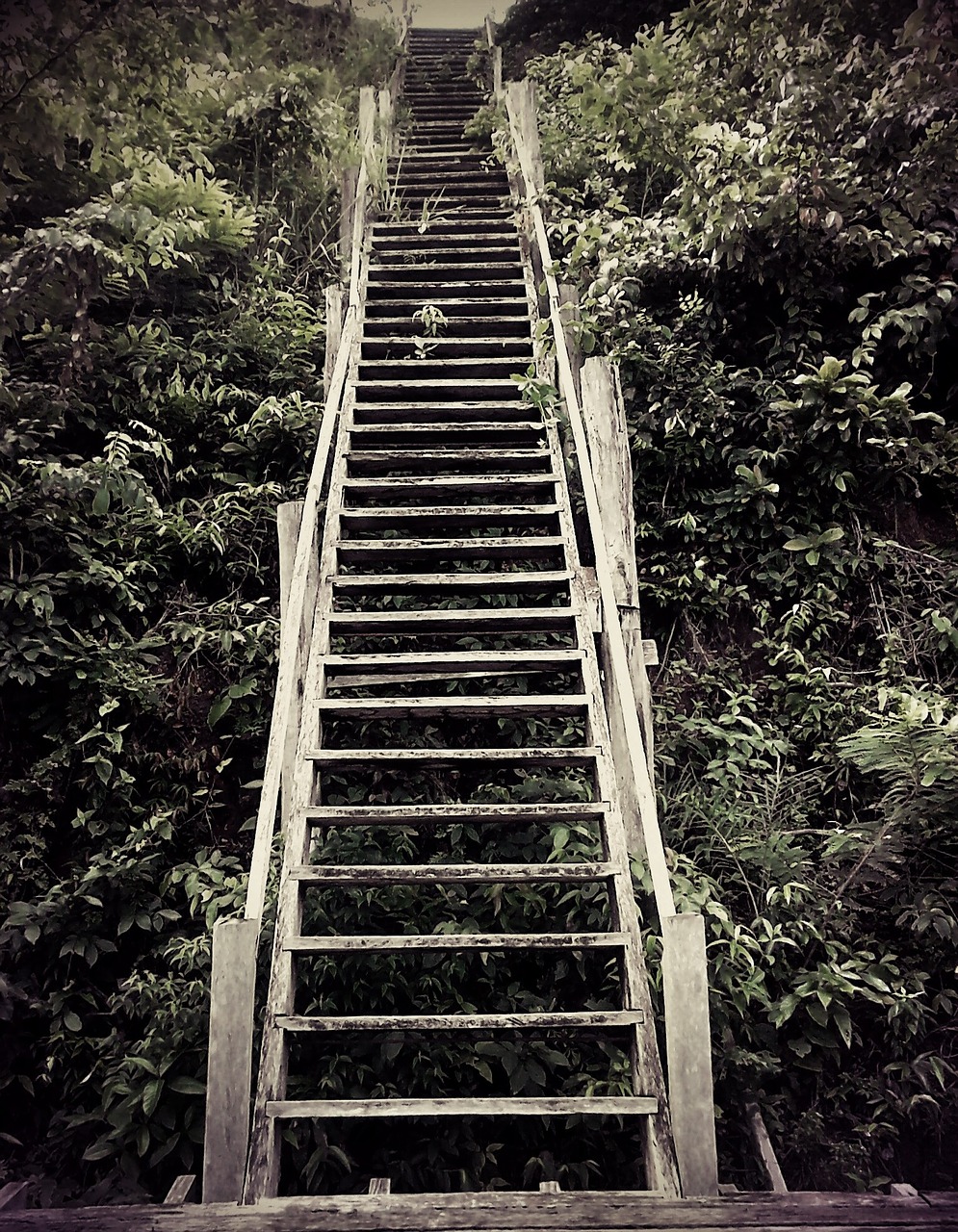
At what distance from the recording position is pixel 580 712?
143 inches

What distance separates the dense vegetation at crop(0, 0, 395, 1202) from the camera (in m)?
3.42

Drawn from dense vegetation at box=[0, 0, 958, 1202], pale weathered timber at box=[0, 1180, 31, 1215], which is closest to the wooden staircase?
dense vegetation at box=[0, 0, 958, 1202]

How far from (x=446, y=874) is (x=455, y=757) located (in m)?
0.49

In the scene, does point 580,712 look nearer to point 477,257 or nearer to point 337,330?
point 337,330

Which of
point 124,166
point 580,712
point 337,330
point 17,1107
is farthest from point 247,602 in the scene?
point 124,166

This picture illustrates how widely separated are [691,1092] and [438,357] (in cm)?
473

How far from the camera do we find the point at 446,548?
418 centimetres

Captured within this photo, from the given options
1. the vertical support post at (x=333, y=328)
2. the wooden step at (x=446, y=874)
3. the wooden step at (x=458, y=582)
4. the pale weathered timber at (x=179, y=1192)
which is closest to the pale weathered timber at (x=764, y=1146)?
the wooden step at (x=446, y=874)

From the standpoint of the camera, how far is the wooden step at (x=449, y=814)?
318cm

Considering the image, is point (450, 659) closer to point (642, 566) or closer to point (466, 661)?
point (466, 661)

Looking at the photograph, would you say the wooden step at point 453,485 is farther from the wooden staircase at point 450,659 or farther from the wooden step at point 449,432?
the wooden step at point 449,432

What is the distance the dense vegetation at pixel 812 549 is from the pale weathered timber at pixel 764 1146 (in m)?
0.11

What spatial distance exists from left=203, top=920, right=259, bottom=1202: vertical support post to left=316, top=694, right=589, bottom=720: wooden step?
111cm

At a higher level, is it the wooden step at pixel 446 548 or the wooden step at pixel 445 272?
the wooden step at pixel 445 272
